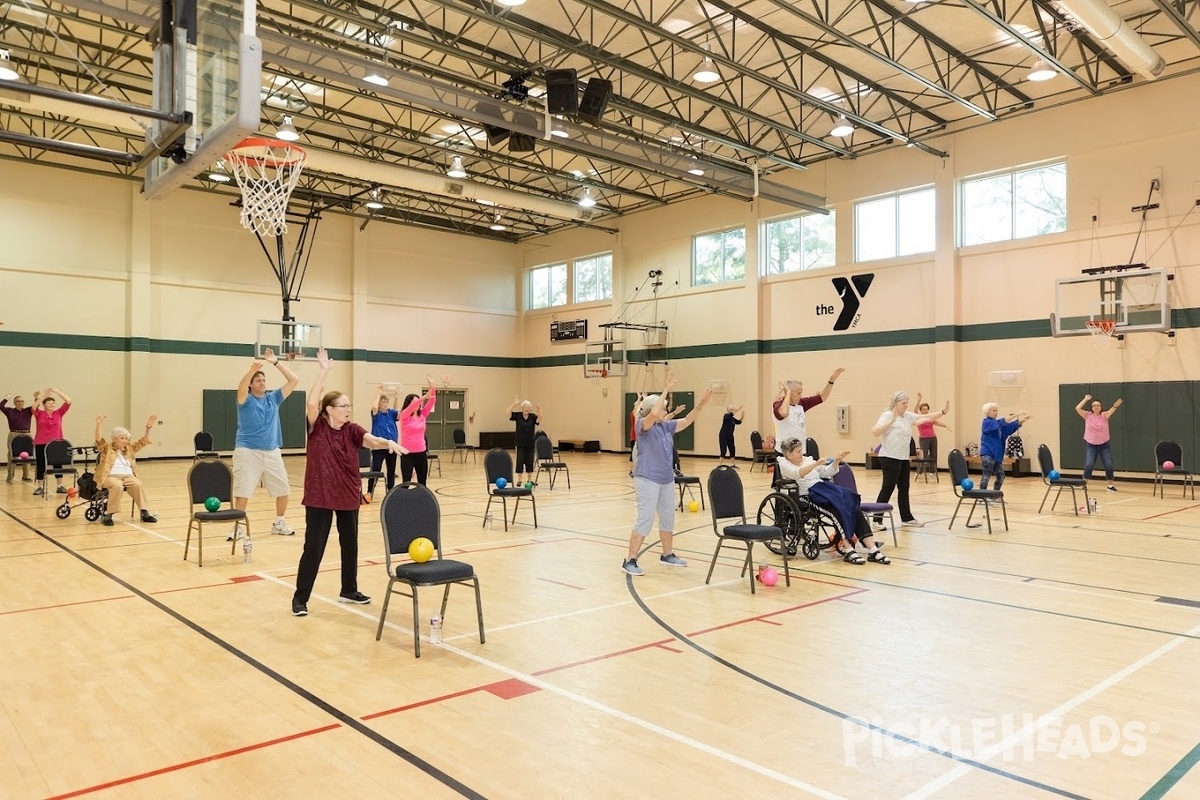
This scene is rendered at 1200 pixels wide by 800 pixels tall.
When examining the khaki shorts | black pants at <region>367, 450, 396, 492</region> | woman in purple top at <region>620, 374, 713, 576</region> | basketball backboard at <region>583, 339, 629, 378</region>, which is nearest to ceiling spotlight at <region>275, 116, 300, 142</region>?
black pants at <region>367, 450, 396, 492</region>

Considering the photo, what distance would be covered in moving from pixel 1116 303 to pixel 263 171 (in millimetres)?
15273

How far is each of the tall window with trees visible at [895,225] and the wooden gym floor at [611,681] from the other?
42.4ft

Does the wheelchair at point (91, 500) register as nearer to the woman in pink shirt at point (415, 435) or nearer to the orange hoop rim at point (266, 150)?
the woman in pink shirt at point (415, 435)

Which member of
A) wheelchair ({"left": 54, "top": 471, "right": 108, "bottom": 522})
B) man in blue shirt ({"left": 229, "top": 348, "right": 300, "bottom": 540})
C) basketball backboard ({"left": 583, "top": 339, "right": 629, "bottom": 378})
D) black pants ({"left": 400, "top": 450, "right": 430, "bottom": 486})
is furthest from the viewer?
basketball backboard ({"left": 583, "top": 339, "right": 629, "bottom": 378})

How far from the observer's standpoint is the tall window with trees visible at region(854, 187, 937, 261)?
65.2ft

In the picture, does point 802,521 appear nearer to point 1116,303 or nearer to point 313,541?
point 313,541

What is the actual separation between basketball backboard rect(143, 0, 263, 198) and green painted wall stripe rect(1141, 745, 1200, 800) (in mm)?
6329

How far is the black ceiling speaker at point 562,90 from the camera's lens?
45.1 ft

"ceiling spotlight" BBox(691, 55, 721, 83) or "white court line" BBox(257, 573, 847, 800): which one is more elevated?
"ceiling spotlight" BBox(691, 55, 721, 83)

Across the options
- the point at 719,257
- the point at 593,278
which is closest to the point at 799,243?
the point at 719,257

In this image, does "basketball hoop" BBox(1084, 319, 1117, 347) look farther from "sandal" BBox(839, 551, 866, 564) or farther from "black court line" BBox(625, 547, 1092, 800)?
"black court line" BBox(625, 547, 1092, 800)

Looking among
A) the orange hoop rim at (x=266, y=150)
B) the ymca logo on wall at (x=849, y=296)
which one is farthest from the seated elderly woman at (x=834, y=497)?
the ymca logo on wall at (x=849, y=296)

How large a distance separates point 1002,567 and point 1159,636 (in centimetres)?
240

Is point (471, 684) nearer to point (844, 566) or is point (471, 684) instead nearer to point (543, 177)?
point (844, 566)
